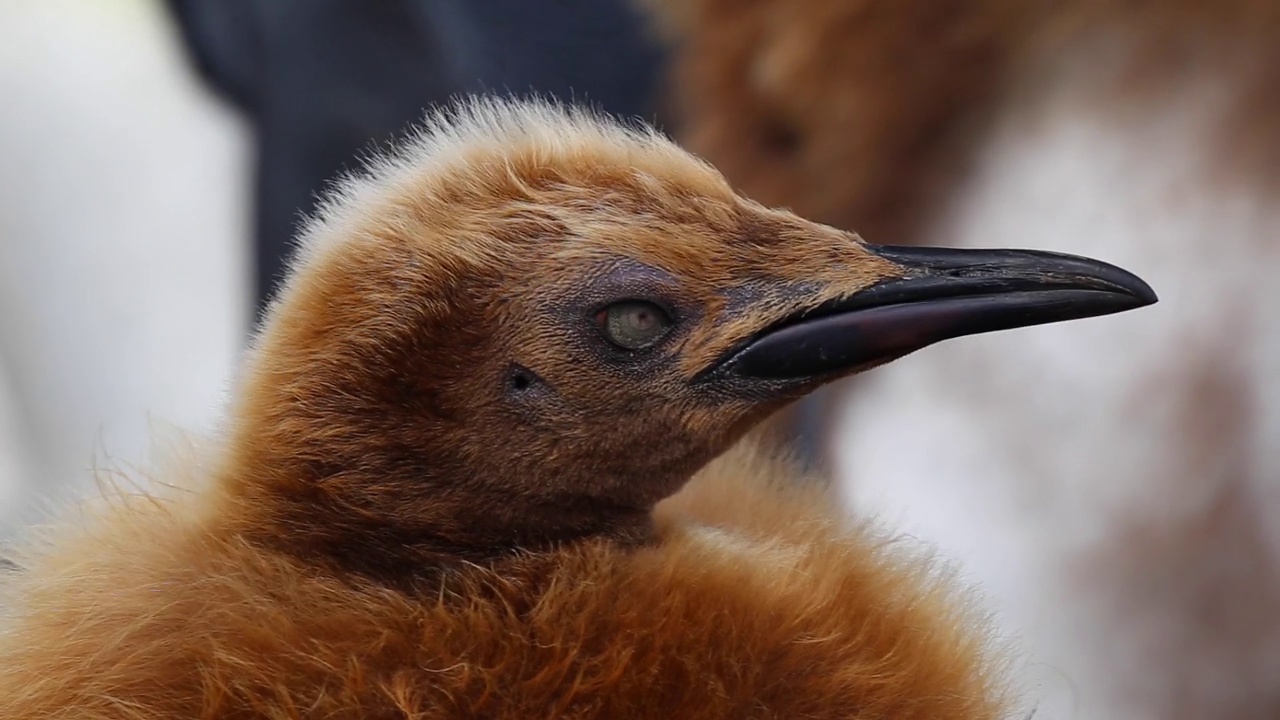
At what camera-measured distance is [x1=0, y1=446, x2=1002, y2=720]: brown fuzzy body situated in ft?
0.75

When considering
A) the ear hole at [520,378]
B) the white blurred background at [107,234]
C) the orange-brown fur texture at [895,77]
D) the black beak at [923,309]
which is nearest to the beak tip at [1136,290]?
the black beak at [923,309]

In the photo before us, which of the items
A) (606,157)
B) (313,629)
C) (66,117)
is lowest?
(313,629)

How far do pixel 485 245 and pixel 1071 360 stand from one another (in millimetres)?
→ 369

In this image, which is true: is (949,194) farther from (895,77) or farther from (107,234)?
(107,234)

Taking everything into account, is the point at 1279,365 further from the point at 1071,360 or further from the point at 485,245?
the point at 485,245

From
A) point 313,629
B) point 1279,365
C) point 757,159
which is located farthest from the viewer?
point 757,159

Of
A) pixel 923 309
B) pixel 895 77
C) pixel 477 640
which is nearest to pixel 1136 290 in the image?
pixel 923 309

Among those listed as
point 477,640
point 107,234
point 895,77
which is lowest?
point 477,640

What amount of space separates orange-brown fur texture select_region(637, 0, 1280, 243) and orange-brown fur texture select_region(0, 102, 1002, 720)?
312 millimetres

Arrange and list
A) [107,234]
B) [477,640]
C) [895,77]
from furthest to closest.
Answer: [107,234] → [895,77] → [477,640]

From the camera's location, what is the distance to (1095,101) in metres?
0.53

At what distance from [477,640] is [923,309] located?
0.37 ft

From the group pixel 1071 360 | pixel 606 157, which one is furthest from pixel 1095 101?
pixel 606 157

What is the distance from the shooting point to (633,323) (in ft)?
0.81
